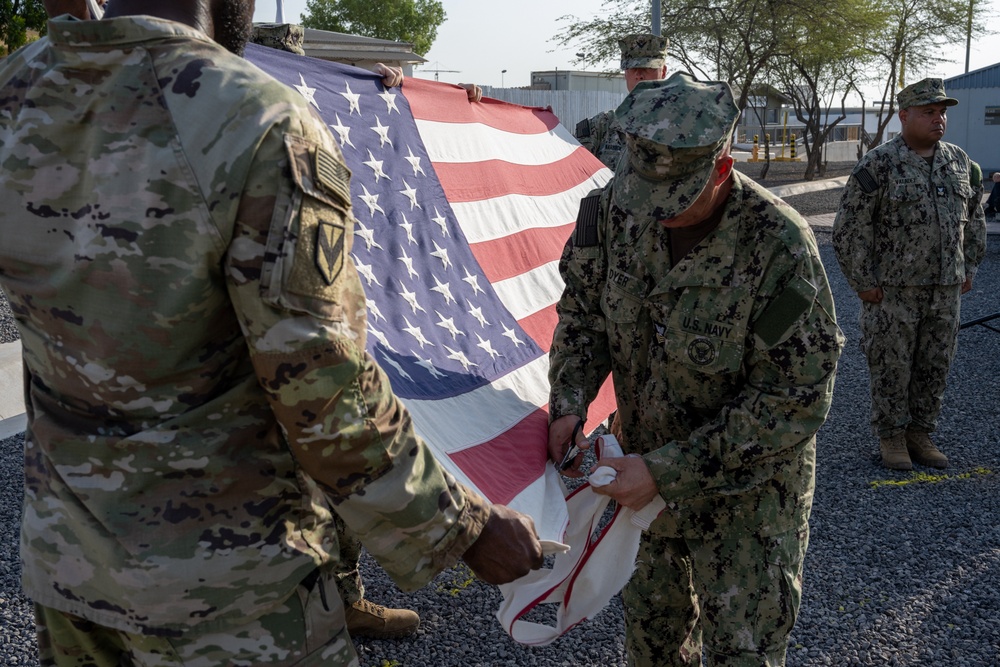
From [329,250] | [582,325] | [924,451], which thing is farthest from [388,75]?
[924,451]

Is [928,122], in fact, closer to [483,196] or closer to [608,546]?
[483,196]

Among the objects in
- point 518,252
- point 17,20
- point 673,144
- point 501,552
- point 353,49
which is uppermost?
point 17,20

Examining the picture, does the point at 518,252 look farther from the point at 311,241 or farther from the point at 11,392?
the point at 11,392

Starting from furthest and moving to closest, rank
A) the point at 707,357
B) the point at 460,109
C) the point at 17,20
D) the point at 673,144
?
the point at 17,20, the point at 460,109, the point at 707,357, the point at 673,144

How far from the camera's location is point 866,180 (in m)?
5.36

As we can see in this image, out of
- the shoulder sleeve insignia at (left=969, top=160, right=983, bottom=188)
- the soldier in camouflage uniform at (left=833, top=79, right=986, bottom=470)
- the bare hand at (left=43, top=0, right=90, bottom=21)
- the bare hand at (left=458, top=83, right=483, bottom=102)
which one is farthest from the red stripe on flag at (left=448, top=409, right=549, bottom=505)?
the shoulder sleeve insignia at (left=969, top=160, right=983, bottom=188)

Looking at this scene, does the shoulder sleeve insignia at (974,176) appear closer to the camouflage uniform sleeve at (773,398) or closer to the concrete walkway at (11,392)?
the camouflage uniform sleeve at (773,398)

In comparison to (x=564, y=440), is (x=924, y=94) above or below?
above

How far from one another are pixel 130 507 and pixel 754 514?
152cm

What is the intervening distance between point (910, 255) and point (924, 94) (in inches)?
36.0

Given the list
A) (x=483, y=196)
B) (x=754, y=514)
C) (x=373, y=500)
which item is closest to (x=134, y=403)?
(x=373, y=500)

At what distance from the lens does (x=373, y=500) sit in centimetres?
158

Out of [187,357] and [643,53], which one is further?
[643,53]

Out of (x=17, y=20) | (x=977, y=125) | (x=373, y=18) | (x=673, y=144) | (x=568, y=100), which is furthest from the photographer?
(x=373, y=18)
